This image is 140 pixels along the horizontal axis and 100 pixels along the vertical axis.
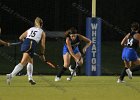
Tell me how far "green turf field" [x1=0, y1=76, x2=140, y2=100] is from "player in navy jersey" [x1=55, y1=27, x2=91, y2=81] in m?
0.59

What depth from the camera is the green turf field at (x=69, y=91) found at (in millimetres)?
10062

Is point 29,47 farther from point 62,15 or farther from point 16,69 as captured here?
point 62,15

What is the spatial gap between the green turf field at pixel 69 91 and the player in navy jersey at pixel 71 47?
0.59 metres

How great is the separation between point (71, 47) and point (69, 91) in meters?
2.84

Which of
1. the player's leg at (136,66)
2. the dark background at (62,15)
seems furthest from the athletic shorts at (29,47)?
the dark background at (62,15)

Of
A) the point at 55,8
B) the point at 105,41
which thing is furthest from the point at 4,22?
the point at 105,41

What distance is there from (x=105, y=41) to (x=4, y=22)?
9206 millimetres

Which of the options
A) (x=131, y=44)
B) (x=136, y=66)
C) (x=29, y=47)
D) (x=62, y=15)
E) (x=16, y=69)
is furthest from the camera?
(x=62, y=15)

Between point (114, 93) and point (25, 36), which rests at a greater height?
point (25, 36)

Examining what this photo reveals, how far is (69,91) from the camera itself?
11.2 metres

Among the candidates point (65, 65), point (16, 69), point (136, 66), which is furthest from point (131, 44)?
point (16, 69)

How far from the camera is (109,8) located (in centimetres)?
4459

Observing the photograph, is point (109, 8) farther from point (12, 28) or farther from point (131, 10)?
point (12, 28)

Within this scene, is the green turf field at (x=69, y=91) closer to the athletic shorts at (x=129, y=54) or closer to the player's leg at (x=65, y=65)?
the player's leg at (x=65, y=65)
